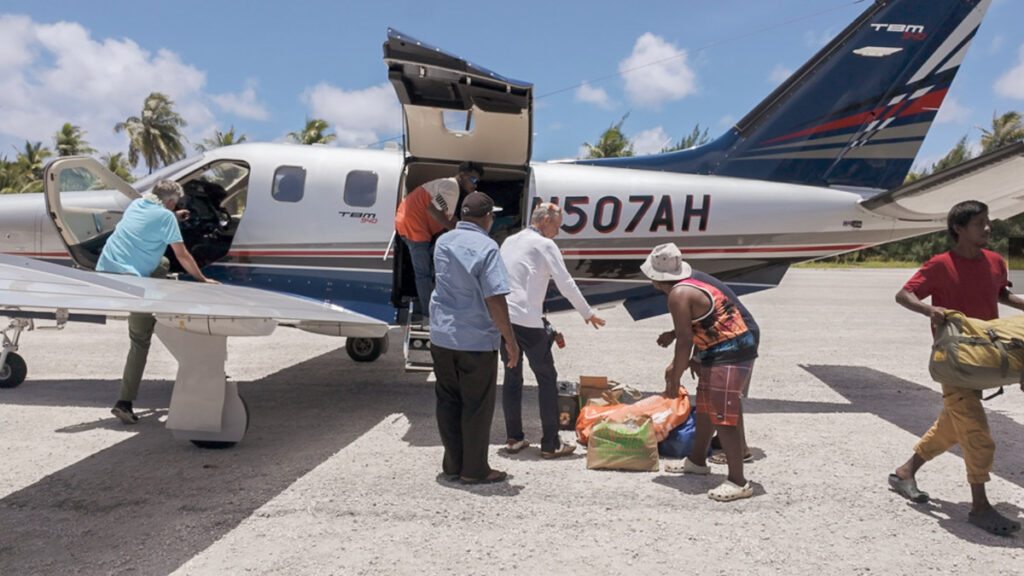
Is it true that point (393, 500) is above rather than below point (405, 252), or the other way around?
below

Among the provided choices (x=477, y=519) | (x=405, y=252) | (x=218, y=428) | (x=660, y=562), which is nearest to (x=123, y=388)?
(x=218, y=428)

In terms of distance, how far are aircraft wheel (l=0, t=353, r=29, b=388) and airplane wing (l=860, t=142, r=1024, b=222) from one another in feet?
29.6

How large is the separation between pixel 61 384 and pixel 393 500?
506 cm

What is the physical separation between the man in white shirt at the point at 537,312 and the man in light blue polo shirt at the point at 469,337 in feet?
1.60

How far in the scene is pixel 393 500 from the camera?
385cm

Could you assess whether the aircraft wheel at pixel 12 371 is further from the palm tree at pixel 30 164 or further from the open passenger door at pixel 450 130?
the palm tree at pixel 30 164

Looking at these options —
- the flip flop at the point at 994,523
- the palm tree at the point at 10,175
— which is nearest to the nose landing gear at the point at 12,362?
the flip flop at the point at 994,523

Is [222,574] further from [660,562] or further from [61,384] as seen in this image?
[61,384]

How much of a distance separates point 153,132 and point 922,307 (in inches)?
2085

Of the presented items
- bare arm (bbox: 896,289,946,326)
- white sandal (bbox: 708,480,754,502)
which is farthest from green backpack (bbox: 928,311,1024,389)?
white sandal (bbox: 708,480,754,502)

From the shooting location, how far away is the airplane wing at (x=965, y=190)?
17.0 feet

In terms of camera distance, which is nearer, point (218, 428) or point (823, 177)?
point (218, 428)

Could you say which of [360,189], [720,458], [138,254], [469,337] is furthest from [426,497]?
[360,189]

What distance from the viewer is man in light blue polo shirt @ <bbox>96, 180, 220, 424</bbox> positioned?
524 cm
